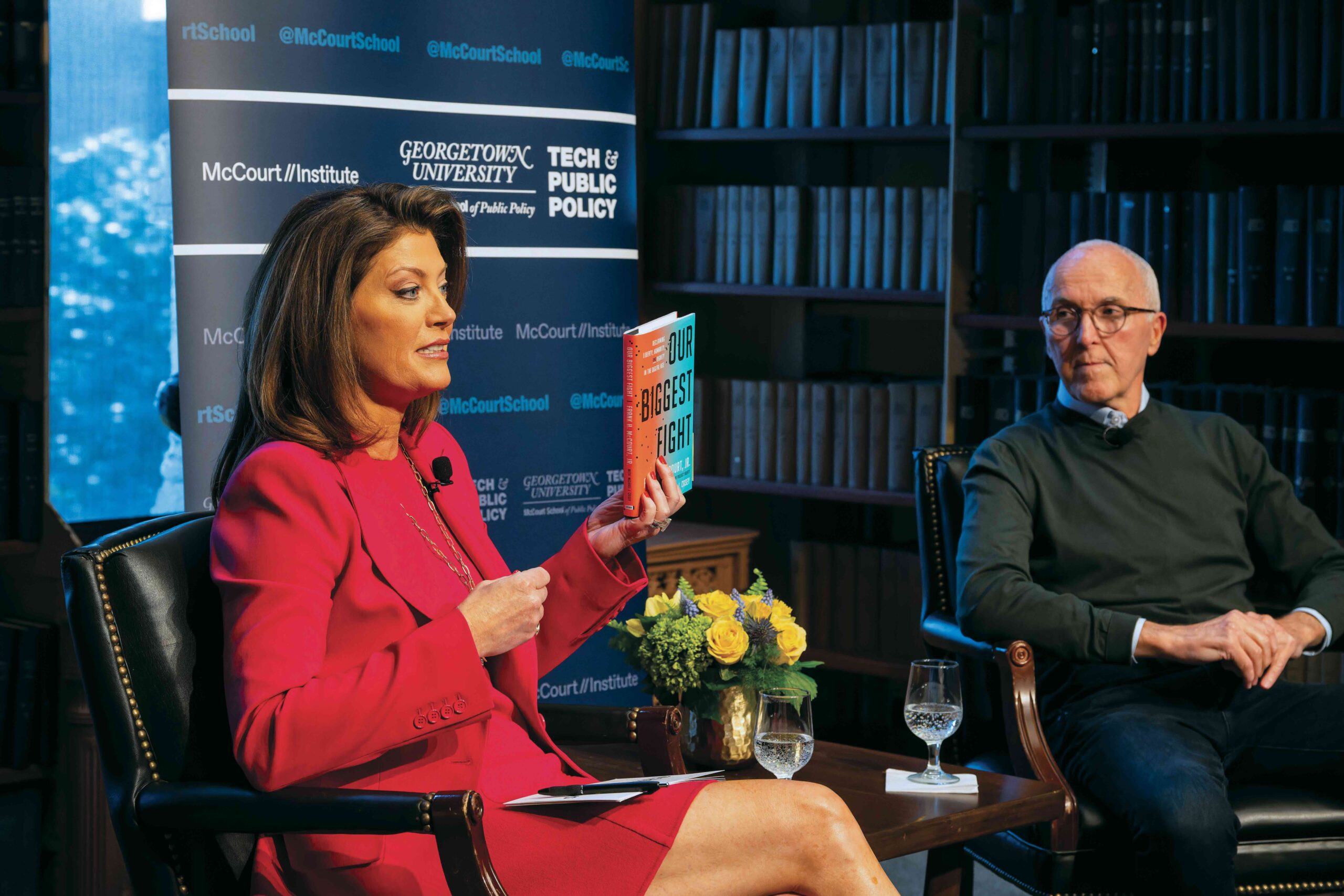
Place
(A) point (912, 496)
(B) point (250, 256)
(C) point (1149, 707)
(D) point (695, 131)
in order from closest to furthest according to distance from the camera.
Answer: (C) point (1149, 707)
(B) point (250, 256)
(A) point (912, 496)
(D) point (695, 131)

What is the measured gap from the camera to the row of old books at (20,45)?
3000mm

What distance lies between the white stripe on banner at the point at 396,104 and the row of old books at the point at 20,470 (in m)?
0.86

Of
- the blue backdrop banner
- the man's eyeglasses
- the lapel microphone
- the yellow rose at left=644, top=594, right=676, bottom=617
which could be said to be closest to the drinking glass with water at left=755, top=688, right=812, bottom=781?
the yellow rose at left=644, top=594, right=676, bottom=617

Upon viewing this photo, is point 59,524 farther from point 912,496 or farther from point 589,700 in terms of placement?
point 912,496

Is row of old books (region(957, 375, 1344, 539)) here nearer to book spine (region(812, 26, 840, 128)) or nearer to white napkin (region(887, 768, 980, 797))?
book spine (region(812, 26, 840, 128))

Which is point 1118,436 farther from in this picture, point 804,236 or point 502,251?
point 804,236

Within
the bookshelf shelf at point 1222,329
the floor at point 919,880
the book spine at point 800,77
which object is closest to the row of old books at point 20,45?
the book spine at point 800,77

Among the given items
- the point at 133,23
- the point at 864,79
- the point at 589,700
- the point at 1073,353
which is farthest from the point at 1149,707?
the point at 133,23

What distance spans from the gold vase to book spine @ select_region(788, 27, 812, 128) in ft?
7.72

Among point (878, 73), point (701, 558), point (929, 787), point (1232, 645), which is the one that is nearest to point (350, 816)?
point (929, 787)

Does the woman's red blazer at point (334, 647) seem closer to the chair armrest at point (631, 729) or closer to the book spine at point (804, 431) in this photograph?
the chair armrest at point (631, 729)

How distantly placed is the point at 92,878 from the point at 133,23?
185 cm

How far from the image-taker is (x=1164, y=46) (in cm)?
350

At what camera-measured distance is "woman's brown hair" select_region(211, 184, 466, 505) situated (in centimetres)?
176
